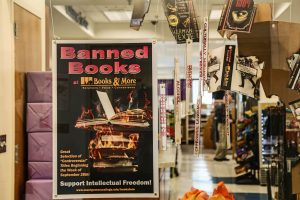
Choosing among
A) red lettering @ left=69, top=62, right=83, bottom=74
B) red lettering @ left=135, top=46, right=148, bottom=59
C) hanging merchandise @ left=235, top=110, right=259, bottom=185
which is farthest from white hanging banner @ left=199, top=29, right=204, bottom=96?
hanging merchandise @ left=235, top=110, right=259, bottom=185

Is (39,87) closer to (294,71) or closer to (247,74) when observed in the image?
(247,74)

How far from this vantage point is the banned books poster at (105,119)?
2510mm

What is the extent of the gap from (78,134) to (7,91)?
3.44 feet

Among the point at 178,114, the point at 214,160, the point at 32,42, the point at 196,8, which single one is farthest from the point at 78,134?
the point at 214,160

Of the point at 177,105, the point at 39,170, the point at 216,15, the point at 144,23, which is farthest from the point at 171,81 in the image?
the point at 39,170

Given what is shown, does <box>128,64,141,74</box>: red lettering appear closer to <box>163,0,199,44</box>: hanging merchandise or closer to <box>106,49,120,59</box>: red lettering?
<box>106,49,120,59</box>: red lettering

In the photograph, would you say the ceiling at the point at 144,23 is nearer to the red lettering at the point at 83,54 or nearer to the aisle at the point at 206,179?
the red lettering at the point at 83,54

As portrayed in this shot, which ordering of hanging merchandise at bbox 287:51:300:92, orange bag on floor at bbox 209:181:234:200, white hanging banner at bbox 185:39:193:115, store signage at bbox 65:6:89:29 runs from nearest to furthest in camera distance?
orange bag on floor at bbox 209:181:234:200
hanging merchandise at bbox 287:51:300:92
white hanging banner at bbox 185:39:193:115
store signage at bbox 65:6:89:29

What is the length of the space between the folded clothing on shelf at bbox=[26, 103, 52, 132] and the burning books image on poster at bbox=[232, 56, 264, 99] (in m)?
1.83

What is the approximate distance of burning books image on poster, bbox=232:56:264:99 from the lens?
230cm

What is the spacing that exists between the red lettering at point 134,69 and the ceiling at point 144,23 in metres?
0.20

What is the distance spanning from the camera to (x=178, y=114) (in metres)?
2.56

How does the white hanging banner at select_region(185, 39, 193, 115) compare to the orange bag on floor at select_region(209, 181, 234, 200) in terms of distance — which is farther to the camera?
the white hanging banner at select_region(185, 39, 193, 115)

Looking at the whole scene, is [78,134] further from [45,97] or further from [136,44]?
[45,97]
